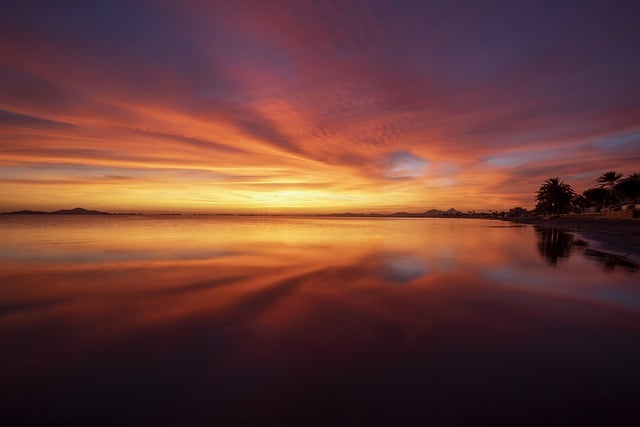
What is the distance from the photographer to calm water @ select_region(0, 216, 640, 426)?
4.32 meters

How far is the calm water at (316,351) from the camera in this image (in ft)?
14.2

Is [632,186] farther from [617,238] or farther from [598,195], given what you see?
[617,238]

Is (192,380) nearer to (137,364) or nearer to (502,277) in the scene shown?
(137,364)

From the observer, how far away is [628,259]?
59.8 ft

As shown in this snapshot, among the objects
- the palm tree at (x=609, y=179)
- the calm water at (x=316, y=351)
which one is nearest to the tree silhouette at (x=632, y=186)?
the palm tree at (x=609, y=179)

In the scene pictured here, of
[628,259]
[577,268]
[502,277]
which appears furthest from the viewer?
[628,259]

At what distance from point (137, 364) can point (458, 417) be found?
5.62 m

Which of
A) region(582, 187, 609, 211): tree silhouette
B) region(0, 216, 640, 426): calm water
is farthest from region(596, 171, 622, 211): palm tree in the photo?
region(0, 216, 640, 426): calm water

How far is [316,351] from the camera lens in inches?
242

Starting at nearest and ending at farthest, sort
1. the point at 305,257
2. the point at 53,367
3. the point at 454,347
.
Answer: the point at 53,367, the point at 454,347, the point at 305,257

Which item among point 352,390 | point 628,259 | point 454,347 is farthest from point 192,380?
point 628,259

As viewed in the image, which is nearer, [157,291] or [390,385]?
[390,385]

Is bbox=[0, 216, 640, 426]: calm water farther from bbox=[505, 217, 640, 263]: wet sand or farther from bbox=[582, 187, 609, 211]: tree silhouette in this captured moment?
bbox=[582, 187, 609, 211]: tree silhouette

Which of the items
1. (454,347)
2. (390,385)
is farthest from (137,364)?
(454,347)
